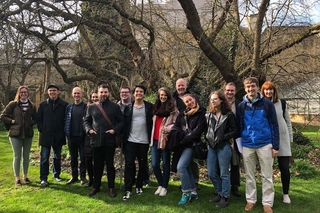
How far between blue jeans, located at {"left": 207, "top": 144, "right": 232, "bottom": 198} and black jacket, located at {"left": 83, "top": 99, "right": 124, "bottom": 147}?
64.7 inches

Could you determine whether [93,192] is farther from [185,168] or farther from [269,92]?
[269,92]

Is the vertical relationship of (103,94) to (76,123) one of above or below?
above

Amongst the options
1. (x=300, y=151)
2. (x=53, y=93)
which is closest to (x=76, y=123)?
(x=53, y=93)

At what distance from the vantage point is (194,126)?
4.78 m

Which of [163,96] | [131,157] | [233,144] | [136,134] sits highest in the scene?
[163,96]

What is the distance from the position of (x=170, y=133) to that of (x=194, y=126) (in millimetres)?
410

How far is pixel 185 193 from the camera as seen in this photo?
4898 mm

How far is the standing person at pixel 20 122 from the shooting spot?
5.84 meters

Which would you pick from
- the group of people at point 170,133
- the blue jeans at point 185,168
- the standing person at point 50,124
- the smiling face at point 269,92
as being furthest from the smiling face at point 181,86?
the standing person at point 50,124

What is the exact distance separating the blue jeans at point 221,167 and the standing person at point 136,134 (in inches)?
46.6

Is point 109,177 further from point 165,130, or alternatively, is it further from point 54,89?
point 54,89

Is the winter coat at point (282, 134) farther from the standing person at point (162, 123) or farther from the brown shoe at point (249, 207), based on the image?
the standing person at point (162, 123)

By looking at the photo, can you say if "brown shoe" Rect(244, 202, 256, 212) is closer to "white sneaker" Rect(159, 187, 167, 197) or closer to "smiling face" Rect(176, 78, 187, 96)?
"white sneaker" Rect(159, 187, 167, 197)

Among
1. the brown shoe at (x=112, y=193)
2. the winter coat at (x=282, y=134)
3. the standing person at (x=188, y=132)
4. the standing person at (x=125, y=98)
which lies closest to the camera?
the winter coat at (x=282, y=134)
